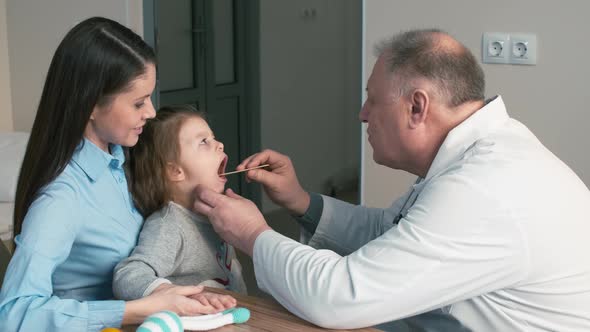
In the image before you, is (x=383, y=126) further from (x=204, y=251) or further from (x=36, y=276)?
(x=36, y=276)

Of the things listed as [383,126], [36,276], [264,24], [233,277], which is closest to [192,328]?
[36,276]

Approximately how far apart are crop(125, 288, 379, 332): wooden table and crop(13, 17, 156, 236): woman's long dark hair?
0.36 metres

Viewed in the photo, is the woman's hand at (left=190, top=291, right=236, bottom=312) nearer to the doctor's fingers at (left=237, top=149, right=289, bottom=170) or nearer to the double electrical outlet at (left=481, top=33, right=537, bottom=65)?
the doctor's fingers at (left=237, top=149, right=289, bottom=170)

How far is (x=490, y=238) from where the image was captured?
1582 mm

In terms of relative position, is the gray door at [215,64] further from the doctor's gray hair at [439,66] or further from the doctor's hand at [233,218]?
the doctor's gray hair at [439,66]

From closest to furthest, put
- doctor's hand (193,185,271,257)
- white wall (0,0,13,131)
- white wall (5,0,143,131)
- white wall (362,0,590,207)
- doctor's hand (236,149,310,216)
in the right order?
doctor's hand (193,185,271,257), doctor's hand (236,149,310,216), white wall (362,0,590,207), white wall (5,0,143,131), white wall (0,0,13,131)

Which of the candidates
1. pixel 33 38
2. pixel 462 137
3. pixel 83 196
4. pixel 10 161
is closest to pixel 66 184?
pixel 83 196

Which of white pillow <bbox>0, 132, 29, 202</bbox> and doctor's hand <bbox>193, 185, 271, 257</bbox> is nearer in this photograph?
Answer: doctor's hand <bbox>193, 185, 271, 257</bbox>

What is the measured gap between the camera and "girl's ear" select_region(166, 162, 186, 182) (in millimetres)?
2006

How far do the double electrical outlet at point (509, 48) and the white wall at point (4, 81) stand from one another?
2.49 metres

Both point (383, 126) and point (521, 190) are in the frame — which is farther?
point (383, 126)

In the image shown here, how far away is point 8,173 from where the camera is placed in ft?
11.5

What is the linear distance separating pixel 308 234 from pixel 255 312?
2.11 ft

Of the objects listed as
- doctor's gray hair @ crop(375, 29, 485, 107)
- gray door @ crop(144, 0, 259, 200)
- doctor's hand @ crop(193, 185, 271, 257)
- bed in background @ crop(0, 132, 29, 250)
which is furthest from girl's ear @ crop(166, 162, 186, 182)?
gray door @ crop(144, 0, 259, 200)
